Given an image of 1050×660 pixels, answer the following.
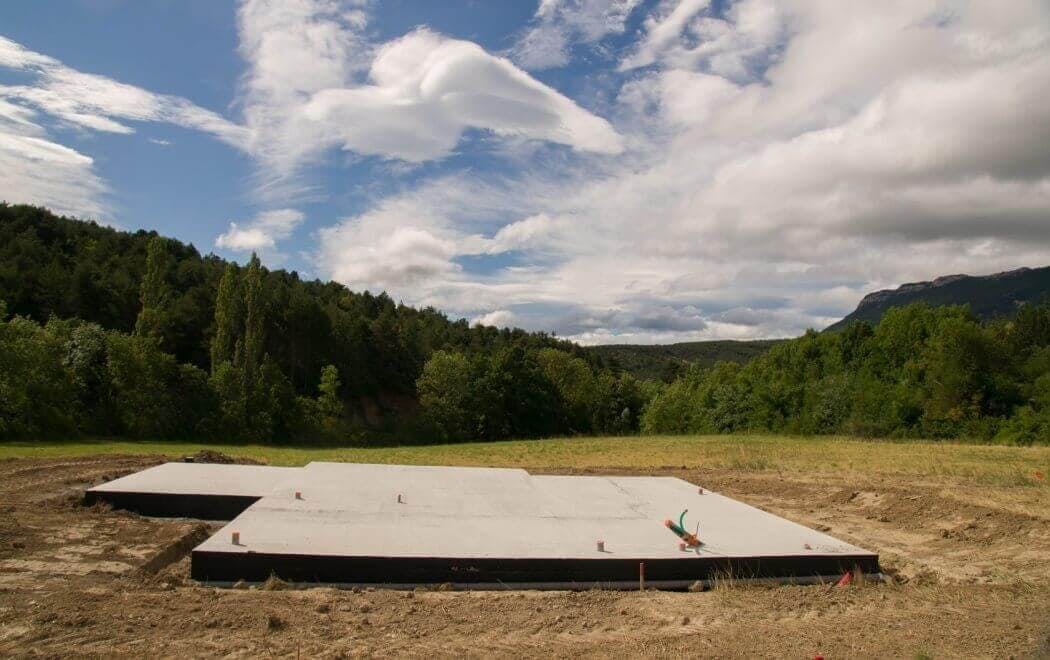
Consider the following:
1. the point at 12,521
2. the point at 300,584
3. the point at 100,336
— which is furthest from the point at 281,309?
the point at 300,584

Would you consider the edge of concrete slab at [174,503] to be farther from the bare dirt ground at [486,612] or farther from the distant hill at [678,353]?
the distant hill at [678,353]

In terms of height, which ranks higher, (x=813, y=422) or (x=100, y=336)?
(x=100, y=336)

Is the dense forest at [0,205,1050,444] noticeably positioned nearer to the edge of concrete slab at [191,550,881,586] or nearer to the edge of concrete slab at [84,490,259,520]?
the edge of concrete slab at [84,490,259,520]

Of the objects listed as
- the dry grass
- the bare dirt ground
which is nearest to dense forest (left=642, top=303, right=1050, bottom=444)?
the dry grass

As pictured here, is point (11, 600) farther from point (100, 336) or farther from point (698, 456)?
point (100, 336)

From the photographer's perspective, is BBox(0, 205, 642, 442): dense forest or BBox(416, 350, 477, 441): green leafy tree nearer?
BBox(0, 205, 642, 442): dense forest

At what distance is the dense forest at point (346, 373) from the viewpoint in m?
30.8

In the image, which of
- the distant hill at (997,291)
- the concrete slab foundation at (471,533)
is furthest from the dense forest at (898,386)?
the distant hill at (997,291)

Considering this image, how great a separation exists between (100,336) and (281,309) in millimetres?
22104

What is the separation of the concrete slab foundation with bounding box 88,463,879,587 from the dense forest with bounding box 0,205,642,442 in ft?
66.6

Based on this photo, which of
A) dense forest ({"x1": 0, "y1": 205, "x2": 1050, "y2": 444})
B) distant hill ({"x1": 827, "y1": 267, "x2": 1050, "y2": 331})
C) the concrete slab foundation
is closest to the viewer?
the concrete slab foundation

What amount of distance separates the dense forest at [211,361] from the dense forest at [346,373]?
0.39 feet

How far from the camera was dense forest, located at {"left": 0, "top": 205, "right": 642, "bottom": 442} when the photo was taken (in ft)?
98.7

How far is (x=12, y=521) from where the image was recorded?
29.0 feet
